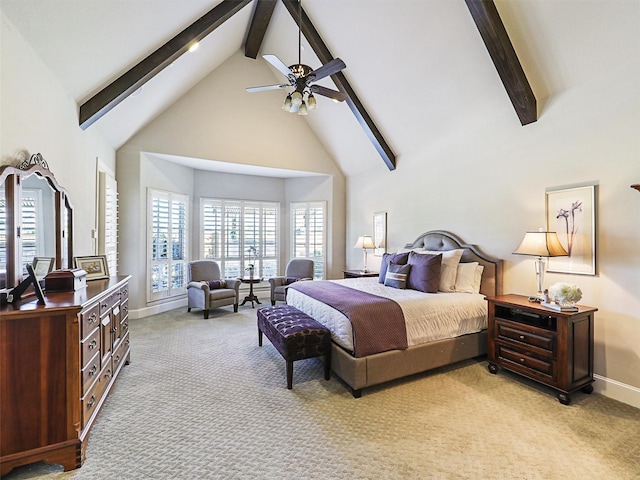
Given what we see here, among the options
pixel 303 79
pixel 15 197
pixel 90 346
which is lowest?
pixel 90 346

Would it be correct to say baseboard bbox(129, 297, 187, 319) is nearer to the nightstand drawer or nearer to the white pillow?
the white pillow

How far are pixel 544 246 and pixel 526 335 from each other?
35.3 inches

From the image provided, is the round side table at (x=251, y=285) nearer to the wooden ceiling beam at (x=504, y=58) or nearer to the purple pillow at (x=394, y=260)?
the purple pillow at (x=394, y=260)

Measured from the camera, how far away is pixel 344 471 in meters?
1.91

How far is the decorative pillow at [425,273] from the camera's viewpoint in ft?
12.4

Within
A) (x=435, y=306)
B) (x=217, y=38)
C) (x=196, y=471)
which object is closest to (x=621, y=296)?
(x=435, y=306)

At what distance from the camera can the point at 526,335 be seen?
3.01 m

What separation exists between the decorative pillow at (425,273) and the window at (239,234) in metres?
4.17

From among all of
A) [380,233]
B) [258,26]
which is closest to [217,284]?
[380,233]

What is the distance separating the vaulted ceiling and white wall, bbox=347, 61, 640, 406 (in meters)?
0.22

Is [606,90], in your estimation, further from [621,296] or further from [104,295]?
[104,295]

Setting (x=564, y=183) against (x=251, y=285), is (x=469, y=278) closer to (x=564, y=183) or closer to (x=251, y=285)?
(x=564, y=183)

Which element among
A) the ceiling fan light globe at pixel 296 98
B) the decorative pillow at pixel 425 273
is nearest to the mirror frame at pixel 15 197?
the ceiling fan light globe at pixel 296 98

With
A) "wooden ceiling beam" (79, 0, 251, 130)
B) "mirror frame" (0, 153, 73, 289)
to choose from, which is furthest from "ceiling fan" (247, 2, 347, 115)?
"mirror frame" (0, 153, 73, 289)
